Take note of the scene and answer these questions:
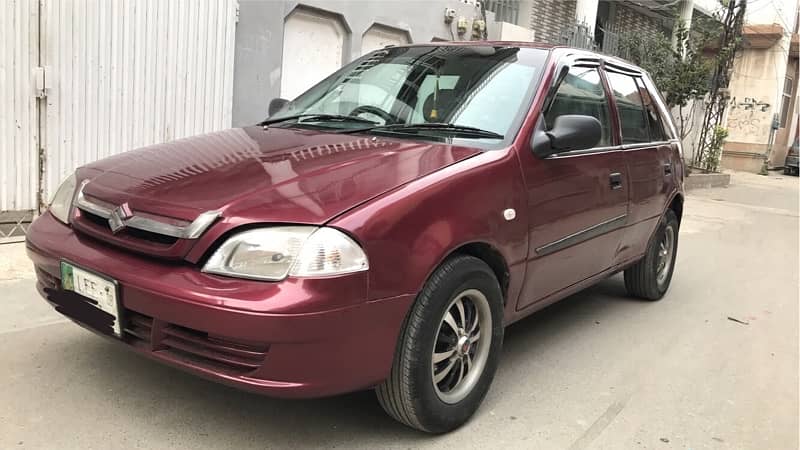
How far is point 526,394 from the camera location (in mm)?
3410

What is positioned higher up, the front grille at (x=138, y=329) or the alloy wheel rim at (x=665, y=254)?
the front grille at (x=138, y=329)

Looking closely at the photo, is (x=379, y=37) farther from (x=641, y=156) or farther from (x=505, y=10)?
(x=641, y=156)

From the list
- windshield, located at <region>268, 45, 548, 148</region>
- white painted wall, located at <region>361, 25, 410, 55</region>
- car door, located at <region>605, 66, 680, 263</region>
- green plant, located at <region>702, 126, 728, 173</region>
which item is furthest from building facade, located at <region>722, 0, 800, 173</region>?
windshield, located at <region>268, 45, 548, 148</region>

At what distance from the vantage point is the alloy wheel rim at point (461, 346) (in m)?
2.82

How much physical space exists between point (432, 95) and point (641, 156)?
1727 mm

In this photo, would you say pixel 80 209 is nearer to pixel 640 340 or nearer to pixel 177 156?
pixel 177 156

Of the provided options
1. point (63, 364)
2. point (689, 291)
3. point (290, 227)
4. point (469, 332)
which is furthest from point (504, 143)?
point (689, 291)

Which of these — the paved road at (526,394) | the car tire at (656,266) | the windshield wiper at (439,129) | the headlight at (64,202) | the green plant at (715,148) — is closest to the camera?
the paved road at (526,394)

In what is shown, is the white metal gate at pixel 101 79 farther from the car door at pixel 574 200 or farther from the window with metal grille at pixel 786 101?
the window with metal grille at pixel 786 101

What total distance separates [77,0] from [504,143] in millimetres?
4458

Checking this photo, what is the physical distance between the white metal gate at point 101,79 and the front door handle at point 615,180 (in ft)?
14.7

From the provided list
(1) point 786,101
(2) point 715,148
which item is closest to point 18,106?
(2) point 715,148

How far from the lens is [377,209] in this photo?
95.7 inches

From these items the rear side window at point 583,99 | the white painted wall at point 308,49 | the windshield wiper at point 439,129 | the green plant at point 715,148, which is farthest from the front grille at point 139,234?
the green plant at point 715,148
